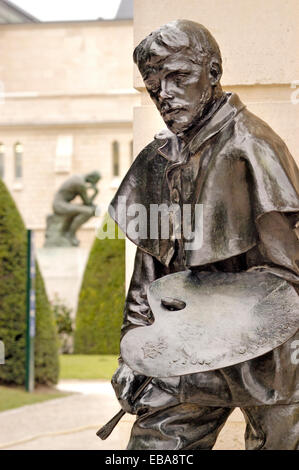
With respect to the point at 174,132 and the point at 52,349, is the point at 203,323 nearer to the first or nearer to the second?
the point at 174,132

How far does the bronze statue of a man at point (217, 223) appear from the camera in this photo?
83.7 inches

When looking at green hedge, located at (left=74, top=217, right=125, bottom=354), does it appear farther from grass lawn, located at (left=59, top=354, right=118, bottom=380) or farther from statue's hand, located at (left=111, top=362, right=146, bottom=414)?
statue's hand, located at (left=111, top=362, right=146, bottom=414)

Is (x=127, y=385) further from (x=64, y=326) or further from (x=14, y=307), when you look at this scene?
(x=64, y=326)

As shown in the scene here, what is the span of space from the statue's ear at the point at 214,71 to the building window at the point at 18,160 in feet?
96.9

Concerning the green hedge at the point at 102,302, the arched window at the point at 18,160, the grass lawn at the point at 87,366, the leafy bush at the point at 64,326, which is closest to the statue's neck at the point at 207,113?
the grass lawn at the point at 87,366

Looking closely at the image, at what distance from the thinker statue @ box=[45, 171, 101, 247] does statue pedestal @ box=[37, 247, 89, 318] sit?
83 cm

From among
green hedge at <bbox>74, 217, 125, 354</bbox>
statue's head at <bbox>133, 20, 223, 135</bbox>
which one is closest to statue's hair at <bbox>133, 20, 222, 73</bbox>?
statue's head at <bbox>133, 20, 223, 135</bbox>

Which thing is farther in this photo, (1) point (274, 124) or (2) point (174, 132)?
(1) point (274, 124)

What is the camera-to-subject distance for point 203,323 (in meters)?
2.04

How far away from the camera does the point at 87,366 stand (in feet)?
40.3

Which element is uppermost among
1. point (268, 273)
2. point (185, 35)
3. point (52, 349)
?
point (185, 35)

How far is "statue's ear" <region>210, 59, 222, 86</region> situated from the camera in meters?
2.19
